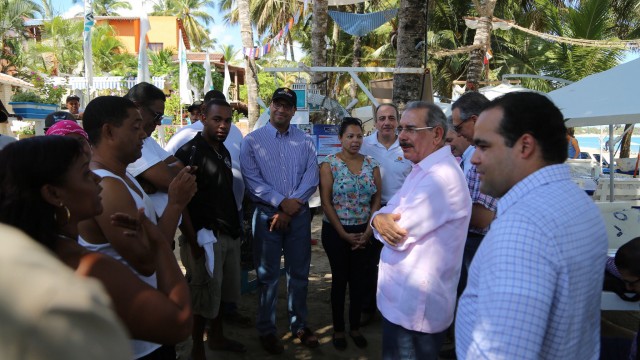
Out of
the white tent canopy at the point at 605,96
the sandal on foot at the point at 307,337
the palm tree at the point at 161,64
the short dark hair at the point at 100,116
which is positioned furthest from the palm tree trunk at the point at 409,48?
the palm tree at the point at 161,64

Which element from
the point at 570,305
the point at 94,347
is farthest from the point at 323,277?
the point at 94,347

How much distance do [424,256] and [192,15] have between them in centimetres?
6066

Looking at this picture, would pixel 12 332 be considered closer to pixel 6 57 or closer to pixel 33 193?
pixel 33 193

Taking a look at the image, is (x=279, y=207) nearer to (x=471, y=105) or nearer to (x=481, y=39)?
(x=471, y=105)

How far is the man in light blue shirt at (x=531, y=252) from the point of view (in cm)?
124

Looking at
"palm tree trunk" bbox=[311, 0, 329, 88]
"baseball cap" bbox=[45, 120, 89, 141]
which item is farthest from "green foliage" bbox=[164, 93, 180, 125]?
"baseball cap" bbox=[45, 120, 89, 141]

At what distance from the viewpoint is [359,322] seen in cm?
426

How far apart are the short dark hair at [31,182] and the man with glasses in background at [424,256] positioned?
5.06 feet

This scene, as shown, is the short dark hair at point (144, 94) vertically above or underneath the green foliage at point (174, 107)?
underneath

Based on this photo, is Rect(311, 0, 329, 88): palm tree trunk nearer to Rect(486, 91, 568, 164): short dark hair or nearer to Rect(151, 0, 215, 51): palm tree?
Rect(486, 91, 568, 164): short dark hair

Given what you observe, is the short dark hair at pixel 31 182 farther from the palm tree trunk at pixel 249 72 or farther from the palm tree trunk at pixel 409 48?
the palm tree trunk at pixel 249 72

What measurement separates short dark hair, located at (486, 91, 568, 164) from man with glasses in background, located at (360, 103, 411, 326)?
3024 mm

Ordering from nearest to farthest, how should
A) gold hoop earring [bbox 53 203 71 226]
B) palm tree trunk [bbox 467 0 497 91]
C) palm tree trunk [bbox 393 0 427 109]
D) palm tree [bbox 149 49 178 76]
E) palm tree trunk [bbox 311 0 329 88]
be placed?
gold hoop earring [bbox 53 203 71 226] < palm tree trunk [bbox 393 0 427 109] < palm tree trunk [bbox 467 0 497 91] < palm tree trunk [bbox 311 0 329 88] < palm tree [bbox 149 49 178 76]

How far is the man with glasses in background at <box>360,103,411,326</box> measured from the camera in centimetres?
451
